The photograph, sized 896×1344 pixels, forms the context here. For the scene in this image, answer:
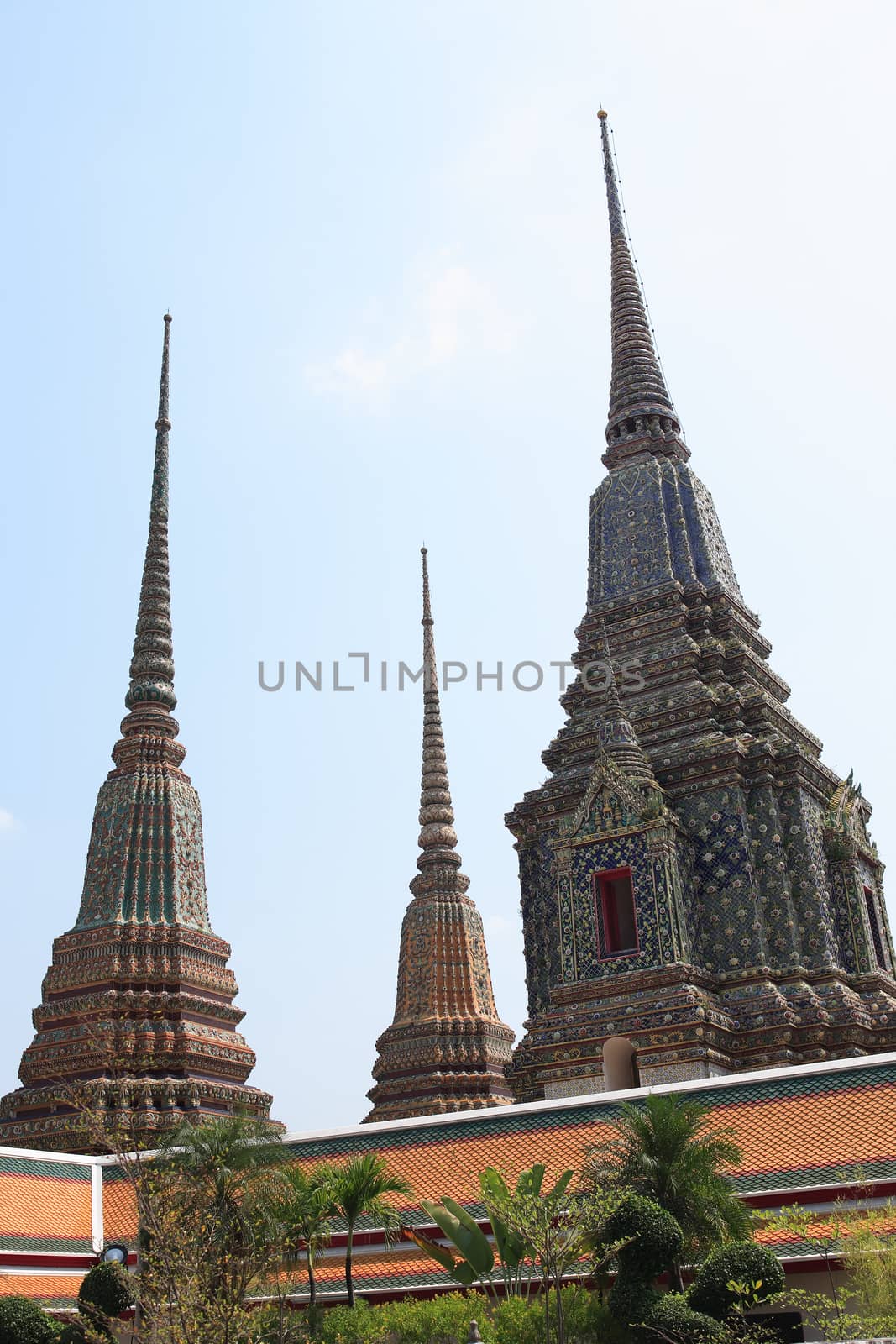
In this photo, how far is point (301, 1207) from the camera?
40.5 ft

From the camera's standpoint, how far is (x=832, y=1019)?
17781 millimetres

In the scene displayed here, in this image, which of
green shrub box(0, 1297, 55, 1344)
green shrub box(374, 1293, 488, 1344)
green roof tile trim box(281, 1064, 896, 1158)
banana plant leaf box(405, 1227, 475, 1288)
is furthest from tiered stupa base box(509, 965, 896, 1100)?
green shrub box(0, 1297, 55, 1344)

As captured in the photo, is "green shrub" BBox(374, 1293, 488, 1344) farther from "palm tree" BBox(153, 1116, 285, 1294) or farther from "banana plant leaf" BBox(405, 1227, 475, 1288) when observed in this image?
"palm tree" BBox(153, 1116, 285, 1294)

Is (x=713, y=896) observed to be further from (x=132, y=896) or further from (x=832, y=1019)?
(x=132, y=896)

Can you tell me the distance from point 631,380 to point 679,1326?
19.0 m

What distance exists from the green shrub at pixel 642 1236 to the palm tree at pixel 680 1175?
234 millimetres

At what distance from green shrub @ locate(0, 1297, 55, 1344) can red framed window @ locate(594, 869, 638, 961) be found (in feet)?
27.6

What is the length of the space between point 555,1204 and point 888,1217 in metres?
2.87

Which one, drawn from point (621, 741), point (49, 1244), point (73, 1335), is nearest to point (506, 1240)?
point (73, 1335)

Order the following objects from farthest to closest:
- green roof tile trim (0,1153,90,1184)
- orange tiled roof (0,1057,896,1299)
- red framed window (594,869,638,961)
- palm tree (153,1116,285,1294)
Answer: red framed window (594,869,638,961), green roof tile trim (0,1153,90,1184), orange tiled roof (0,1057,896,1299), palm tree (153,1116,285,1294)

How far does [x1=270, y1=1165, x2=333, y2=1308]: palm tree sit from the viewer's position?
1224 cm

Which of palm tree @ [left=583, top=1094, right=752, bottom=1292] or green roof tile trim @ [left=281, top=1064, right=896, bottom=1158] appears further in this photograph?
green roof tile trim @ [left=281, top=1064, right=896, bottom=1158]

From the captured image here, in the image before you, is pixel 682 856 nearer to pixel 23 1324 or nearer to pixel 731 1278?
pixel 731 1278

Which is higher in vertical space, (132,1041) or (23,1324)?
(132,1041)
